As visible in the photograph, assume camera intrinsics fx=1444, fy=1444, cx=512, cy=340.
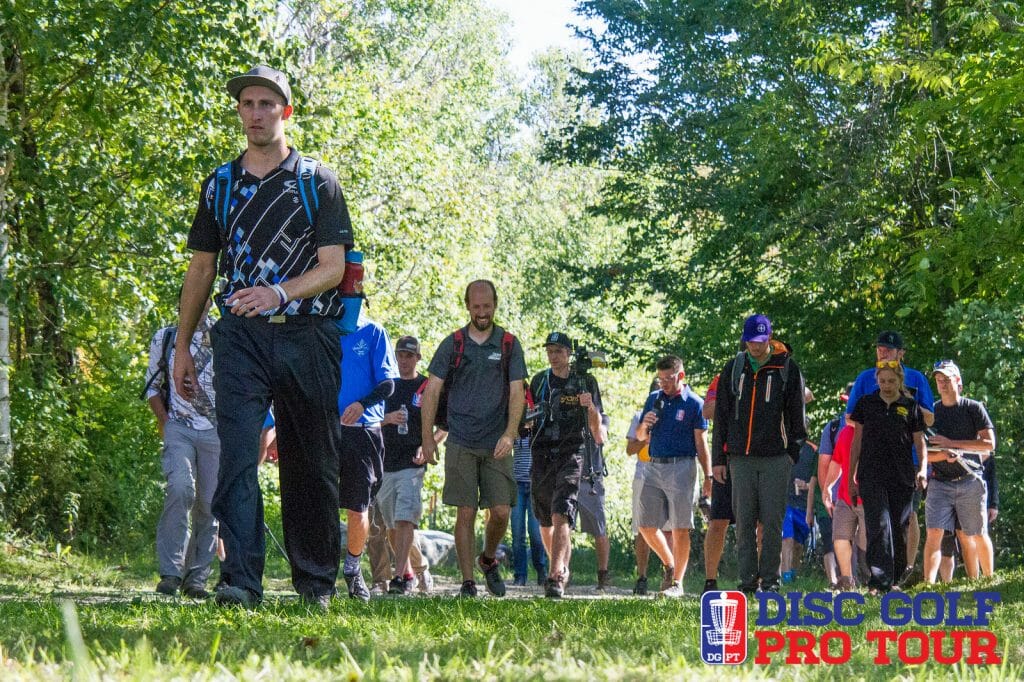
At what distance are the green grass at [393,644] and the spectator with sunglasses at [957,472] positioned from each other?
15.2ft

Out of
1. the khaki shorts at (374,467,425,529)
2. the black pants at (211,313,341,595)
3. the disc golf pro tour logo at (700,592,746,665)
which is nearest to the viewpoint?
the disc golf pro tour logo at (700,592,746,665)

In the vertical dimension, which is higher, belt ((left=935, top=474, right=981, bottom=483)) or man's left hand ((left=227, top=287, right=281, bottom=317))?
man's left hand ((left=227, top=287, right=281, bottom=317))

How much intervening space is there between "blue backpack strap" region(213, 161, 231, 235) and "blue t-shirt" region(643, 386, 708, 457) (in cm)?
713

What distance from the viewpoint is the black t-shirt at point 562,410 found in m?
11.9

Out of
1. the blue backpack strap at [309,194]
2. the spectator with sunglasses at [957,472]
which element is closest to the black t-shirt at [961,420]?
the spectator with sunglasses at [957,472]

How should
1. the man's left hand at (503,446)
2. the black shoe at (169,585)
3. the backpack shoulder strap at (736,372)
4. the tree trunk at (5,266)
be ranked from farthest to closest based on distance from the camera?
the tree trunk at (5,266)
the backpack shoulder strap at (736,372)
the man's left hand at (503,446)
the black shoe at (169,585)

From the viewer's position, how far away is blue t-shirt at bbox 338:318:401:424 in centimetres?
1039

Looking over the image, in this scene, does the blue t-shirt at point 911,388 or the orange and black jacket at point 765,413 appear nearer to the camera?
the orange and black jacket at point 765,413

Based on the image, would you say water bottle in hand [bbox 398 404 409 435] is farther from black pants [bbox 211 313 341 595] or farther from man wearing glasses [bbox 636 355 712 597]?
black pants [bbox 211 313 341 595]

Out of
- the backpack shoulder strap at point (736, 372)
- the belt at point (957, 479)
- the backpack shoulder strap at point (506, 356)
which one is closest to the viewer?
the backpack shoulder strap at point (506, 356)

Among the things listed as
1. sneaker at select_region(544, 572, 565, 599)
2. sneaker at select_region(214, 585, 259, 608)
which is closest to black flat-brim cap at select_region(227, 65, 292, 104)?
sneaker at select_region(214, 585, 259, 608)

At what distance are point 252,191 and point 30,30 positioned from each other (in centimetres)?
841

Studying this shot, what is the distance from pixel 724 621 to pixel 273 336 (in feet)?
7.74

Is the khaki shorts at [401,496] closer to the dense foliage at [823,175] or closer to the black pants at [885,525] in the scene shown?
the black pants at [885,525]
